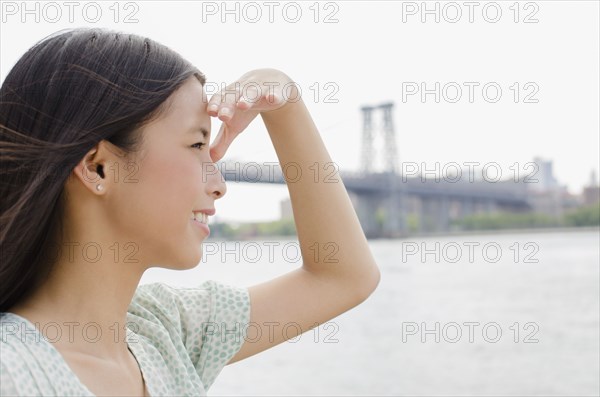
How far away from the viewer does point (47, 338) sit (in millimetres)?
646

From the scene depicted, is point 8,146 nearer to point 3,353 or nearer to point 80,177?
point 80,177

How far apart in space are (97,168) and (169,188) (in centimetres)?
6

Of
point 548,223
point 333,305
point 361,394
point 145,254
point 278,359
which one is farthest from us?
point 548,223

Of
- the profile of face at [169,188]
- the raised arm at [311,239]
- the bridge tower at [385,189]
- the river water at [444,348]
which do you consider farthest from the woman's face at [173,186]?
the bridge tower at [385,189]

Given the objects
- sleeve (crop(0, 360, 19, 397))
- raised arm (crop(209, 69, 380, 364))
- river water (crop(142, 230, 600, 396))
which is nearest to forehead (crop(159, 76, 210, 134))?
raised arm (crop(209, 69, 380, 364))

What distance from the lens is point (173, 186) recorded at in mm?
689

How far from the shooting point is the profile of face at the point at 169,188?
2.24 ft

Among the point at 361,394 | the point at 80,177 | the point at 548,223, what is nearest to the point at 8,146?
the point at 80,177

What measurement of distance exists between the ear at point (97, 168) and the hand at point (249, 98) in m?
0.10

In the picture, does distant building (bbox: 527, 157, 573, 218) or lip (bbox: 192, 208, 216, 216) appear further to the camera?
distant building (bbox: 527, 157, 573, 218)

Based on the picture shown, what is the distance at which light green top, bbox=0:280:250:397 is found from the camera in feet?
2.03

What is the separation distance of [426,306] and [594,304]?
4.33ft

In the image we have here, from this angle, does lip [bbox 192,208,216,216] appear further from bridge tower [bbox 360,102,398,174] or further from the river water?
bridge tower [bbox 360,102,398,174]

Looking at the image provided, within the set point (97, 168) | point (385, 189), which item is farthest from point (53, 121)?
point (385, 189)
